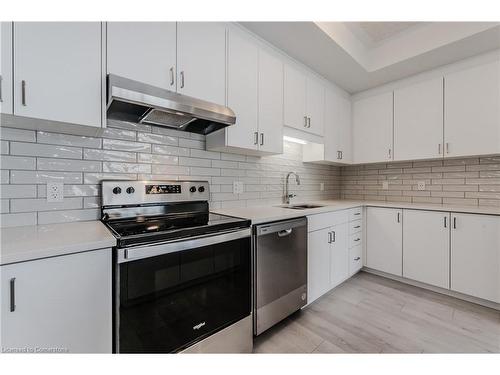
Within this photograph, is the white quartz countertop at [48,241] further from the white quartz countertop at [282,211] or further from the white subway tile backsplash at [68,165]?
the white quartz countertop at [282,211]

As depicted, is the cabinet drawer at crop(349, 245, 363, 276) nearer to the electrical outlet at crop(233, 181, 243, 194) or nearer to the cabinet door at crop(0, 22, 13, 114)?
the electrical outlet at crop(233, 181, 243, 194)

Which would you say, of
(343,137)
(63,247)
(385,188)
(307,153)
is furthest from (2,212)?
(385,188)

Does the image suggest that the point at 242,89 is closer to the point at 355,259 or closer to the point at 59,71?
the point at 59,71

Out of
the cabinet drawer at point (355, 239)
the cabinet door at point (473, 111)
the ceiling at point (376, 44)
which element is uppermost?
the ceiling at point (376, 44)

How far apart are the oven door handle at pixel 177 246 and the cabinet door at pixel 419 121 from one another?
240 cm

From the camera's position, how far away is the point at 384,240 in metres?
2.66

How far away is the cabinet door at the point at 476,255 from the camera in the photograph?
200 centimetres

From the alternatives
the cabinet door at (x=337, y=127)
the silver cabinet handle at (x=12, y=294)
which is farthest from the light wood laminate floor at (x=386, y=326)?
the cabinet door at (x=337, y=127)

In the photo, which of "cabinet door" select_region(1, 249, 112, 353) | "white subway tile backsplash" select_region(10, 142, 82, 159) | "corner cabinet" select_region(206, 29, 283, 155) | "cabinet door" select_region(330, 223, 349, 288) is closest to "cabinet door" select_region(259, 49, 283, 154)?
"corner cabinet" select_region(206, 29, 283, 155)

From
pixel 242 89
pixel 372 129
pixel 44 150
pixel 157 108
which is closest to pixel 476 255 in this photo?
pixel 372 129

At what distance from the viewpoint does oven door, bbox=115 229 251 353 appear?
1.00 meters

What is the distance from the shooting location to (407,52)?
90.9 inches

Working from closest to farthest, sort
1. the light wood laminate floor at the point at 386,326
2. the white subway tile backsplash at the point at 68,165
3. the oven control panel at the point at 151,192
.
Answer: the white subway tile backsplash at the point at 68,165
the oven control panel at the point at 151,192
the light wood laminate floor at the point at 386,326

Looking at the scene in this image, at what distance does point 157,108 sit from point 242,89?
81 cm
